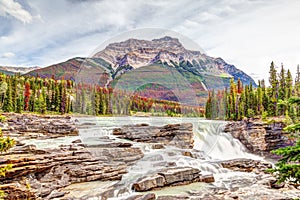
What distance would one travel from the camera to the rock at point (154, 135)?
8.96 metres

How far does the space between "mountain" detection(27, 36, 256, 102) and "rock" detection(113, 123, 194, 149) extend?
377 centimetres

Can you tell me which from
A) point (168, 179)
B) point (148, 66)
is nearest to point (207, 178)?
point (168, 179)

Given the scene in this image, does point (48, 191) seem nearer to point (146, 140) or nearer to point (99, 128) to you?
point (99, 128)

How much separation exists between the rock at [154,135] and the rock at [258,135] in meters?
9.42

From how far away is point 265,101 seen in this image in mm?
29547

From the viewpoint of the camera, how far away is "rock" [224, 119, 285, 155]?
63.2 feet

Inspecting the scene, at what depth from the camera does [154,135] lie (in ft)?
37.8

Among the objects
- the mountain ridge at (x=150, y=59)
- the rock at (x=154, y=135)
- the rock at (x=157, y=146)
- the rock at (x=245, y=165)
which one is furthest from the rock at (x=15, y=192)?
the rock at (x=245, y=165)

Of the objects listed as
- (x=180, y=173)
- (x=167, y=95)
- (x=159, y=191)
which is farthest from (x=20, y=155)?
(x=167, y=95)

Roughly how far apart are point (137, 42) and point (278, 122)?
22115mm

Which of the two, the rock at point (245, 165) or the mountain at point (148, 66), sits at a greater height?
the mountain at point (148, 66)

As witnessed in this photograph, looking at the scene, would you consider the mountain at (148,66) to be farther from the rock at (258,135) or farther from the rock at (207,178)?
the rock at (258,135)

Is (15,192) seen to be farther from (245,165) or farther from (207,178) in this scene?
(245,165)

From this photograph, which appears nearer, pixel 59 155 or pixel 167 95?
pixel 167 95
